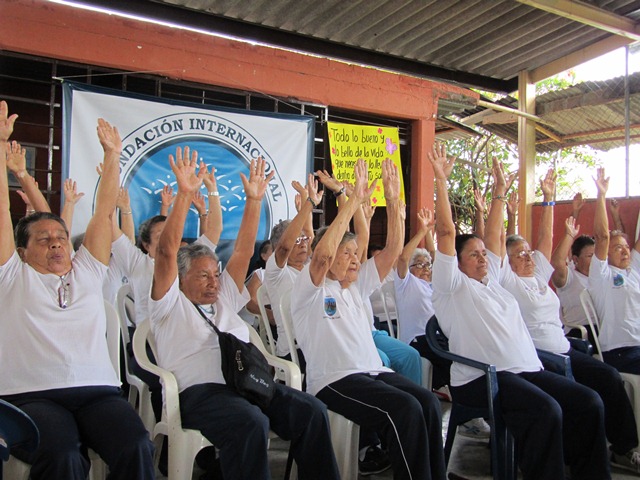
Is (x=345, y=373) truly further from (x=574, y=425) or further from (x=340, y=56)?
(x=340, y=56)

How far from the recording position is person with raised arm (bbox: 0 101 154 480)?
84.0 inches

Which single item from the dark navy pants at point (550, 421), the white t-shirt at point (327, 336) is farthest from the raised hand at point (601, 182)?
the white t-shirt at point (327, 336)

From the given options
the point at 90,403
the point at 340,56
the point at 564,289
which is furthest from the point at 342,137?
the point at 90,403

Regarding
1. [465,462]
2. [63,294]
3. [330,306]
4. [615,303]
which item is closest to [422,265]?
[615,303]

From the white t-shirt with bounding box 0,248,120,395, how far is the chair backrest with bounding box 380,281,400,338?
2324 mm

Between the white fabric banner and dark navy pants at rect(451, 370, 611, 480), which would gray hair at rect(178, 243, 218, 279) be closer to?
dark navy pants at rect(451, 370, 611, 480)

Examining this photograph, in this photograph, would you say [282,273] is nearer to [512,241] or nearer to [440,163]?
[440,163]

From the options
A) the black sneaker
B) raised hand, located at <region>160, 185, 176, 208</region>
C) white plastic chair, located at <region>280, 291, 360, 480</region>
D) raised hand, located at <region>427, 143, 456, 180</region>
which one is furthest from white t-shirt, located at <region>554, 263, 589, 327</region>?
raised hand, located at <region>160, 185, 176, 208</region>

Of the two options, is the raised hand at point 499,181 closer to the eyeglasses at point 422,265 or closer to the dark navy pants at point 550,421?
the eyeglasses at point 422,265

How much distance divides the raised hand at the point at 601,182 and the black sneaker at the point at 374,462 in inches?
106

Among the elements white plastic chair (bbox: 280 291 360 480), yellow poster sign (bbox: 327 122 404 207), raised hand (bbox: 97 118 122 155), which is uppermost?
yellow poster sign (bbox: 327 122 404 207)

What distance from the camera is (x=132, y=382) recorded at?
9.84 ft

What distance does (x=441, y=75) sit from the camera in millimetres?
6113

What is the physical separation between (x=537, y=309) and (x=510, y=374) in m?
0.76
